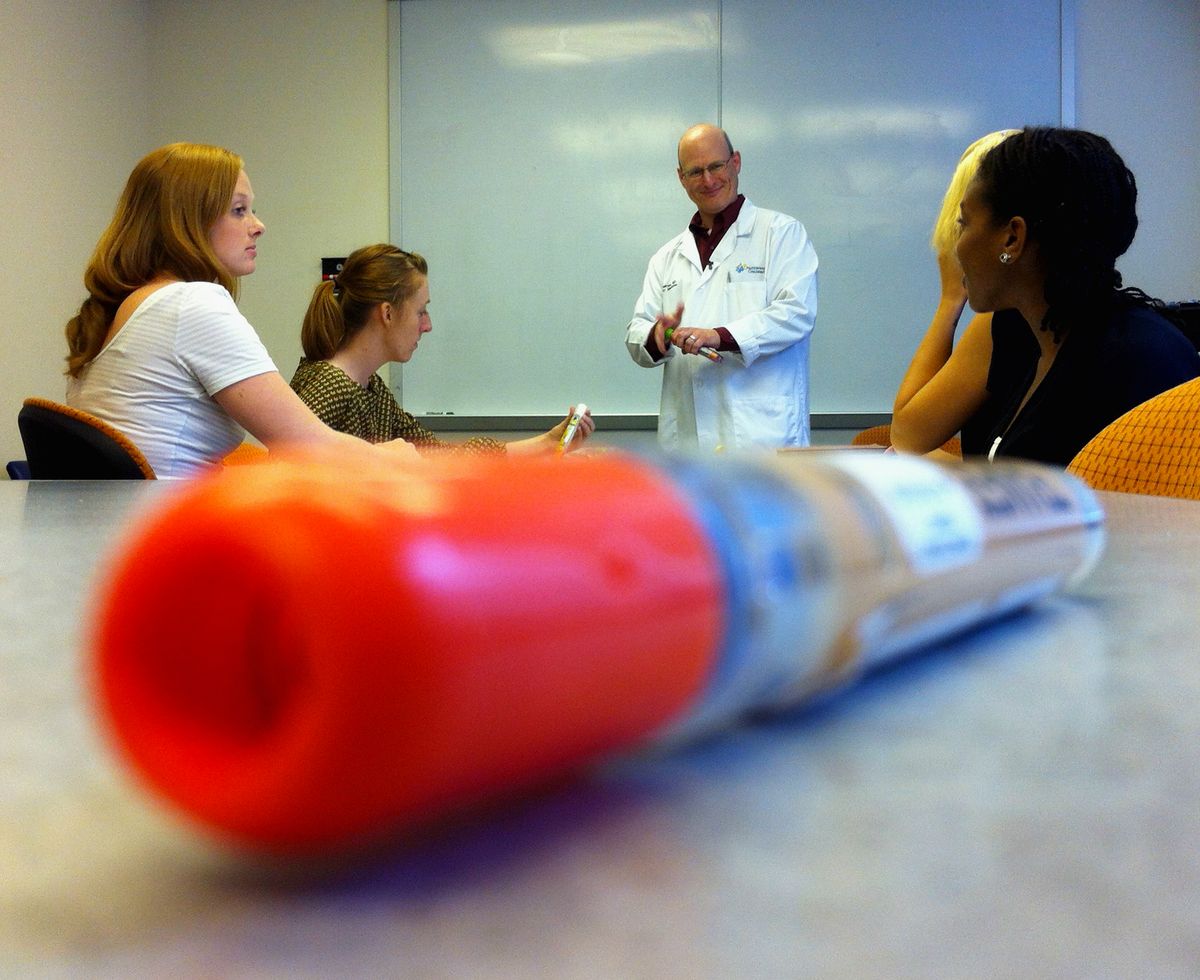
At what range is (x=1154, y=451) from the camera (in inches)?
38.3

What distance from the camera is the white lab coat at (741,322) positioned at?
3225mm

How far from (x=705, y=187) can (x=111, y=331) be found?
2.01 meters

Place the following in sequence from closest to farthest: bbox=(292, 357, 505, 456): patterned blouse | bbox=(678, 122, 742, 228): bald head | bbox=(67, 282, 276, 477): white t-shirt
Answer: bbox=(67, 282, 276, 477): white t-shirt < bbox=(292, 357, 505, 456): patterned blouse < bbox=(678, 122, 742, 228): bald head

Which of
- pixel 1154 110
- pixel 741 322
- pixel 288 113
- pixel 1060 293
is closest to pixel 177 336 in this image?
pixel 1060 293

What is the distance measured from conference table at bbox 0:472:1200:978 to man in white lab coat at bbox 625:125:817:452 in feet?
9.71

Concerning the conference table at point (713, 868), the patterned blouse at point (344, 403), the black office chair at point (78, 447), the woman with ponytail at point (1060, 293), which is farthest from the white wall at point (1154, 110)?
the conference table at point (713, 868)

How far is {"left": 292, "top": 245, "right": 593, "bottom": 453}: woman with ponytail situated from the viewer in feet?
7.64

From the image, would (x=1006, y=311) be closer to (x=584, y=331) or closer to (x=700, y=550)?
(x=700, y=550)

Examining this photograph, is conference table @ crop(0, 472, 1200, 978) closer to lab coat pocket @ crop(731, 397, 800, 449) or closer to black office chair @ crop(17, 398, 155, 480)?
black office chair @ crop(17, 398, 155, 480)

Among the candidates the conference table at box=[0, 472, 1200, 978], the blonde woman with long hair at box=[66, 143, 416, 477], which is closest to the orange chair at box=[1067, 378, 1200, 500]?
the conference table at box=[0, 472, 1200, 978]

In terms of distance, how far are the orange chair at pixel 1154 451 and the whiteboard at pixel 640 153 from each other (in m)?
3.06

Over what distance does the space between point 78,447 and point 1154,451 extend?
4.14 ft

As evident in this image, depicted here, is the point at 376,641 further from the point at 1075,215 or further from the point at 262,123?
the point at 262,123

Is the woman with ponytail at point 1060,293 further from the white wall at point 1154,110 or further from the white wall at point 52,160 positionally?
the white wall at point 52,160
